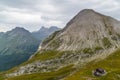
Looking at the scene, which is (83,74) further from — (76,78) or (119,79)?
(119,79)

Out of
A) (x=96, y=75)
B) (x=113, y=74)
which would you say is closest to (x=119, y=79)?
(x=113, y=74)

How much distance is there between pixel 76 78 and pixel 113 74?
21947 mm

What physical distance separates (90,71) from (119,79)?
25.7 meters

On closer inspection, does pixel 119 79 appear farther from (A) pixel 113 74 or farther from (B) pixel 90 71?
(B) pixel 90 71

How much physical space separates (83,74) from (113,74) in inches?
817

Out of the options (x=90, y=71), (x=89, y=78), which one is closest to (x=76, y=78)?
(x=89, y=78)

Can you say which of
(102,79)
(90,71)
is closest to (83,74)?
(90,71)

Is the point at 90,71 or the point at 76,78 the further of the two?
the point at 90,71

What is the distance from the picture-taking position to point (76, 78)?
166 meters

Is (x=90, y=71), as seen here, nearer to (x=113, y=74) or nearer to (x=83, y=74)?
(x=83, y=74)

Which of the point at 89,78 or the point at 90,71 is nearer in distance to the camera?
the point at 89,78

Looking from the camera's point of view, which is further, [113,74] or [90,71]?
[90,71]

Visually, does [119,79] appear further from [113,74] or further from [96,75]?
[96,75]

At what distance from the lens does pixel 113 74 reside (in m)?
165
